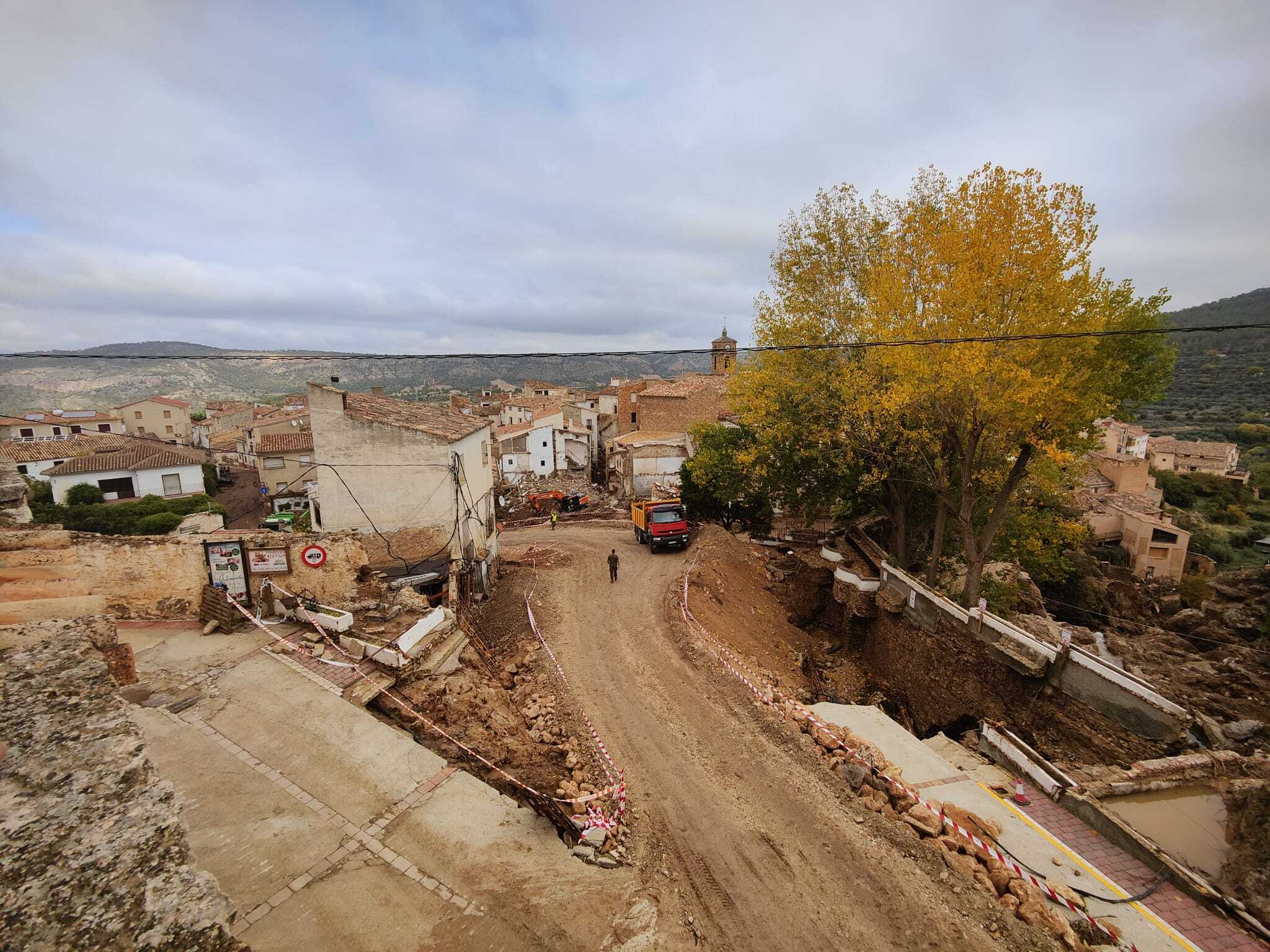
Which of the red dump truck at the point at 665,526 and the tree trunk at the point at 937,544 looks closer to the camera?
the tree trunk at the point at 937,544

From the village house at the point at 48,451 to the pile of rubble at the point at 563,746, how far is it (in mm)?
46396

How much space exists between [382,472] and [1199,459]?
72.7m

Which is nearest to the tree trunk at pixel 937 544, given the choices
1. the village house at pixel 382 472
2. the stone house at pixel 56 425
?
the village house at pixel 382 472

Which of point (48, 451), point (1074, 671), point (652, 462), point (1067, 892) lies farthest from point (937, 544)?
point (48, 451)

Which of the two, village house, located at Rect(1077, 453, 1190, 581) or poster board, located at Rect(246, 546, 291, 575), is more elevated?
poster board, located at Rect(246, 546, 291, 575)

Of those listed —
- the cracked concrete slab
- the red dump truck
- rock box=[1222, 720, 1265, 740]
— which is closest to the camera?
the cracked concrete slab

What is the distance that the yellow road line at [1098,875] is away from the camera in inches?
247

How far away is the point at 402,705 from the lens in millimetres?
9141

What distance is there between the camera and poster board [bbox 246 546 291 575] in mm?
11484

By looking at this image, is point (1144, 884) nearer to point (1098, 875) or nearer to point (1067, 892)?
point (1098, 875)

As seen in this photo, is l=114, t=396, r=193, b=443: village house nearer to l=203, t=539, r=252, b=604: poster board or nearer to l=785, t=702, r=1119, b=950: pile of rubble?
l=203, t=539, r=252, b=604: poster board

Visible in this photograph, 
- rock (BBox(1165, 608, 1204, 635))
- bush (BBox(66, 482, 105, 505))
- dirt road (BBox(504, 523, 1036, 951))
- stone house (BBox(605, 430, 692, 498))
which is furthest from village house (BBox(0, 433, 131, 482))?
rock (BBox(1165, 608, 1204, 635))

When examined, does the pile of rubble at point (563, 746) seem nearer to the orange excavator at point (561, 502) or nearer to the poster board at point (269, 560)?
the poster board at point (269, 560)

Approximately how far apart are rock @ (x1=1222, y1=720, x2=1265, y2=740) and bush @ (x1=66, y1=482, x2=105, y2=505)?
53538mm
